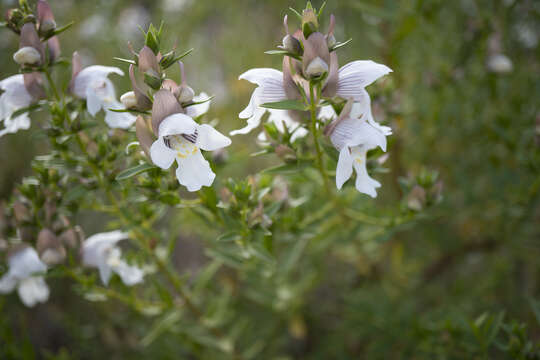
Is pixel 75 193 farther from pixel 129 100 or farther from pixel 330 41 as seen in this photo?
pixel 330 41

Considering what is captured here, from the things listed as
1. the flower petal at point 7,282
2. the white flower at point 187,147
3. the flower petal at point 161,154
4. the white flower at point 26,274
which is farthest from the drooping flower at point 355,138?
the flower petal at point 7,282

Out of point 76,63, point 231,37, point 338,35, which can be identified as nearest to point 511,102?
point 338,35

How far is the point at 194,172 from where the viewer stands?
2.75 feet

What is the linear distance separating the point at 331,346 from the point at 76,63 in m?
1.57

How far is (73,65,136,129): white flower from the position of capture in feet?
3.29

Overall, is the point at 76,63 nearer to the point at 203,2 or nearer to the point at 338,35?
the point at 338,35

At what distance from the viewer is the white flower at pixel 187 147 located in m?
0.78

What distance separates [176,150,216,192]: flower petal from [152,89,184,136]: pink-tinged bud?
0.29 feet

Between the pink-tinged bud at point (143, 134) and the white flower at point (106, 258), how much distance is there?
1.52 feet

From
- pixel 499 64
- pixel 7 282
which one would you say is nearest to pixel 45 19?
pixel 7 282

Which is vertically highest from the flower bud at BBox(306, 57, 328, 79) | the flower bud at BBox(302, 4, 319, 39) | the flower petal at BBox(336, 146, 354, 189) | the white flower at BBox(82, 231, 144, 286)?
the flower bud at BBox(302, 4, 319, 39)

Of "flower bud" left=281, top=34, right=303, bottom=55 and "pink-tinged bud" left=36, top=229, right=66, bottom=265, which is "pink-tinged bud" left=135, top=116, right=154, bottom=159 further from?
"pink-tinged bud" left=36, top=229, right=66, bottom=265

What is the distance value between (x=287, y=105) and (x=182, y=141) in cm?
24

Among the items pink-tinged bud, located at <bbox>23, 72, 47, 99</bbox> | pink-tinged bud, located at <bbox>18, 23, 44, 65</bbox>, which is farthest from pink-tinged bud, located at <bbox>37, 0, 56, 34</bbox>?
pink-tinged bud, located at <bbox>23, 72, 47, 99</bbox>
